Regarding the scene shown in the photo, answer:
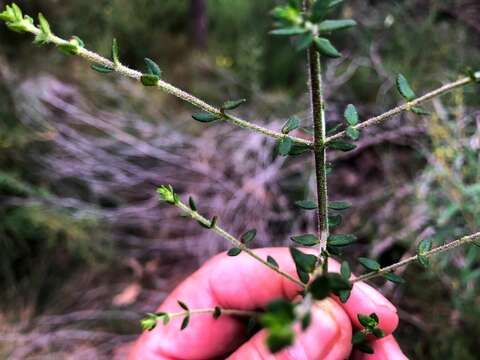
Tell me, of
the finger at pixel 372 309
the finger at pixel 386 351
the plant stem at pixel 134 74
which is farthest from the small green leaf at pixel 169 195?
the finger at pixel 386 351

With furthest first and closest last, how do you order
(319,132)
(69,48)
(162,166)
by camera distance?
(162,166) < (319,132) < (69,48)

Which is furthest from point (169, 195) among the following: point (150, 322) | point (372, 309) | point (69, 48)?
point (372, 309)

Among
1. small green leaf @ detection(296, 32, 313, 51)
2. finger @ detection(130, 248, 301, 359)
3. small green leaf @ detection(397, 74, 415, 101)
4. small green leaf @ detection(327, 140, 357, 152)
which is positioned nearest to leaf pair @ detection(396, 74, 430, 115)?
small green leaf @ detection(397, 74, 415, 101)

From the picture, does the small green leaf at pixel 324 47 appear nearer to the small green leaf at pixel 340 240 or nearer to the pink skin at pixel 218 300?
the small green leaf at pixel 340 240

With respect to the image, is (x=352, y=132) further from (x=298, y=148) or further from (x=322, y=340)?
(x=322, y=340)

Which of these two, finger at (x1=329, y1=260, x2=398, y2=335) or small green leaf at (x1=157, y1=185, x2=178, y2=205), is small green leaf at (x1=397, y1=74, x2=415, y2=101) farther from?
finger at (x1=329, y1=260, x2=398, y2=335)
